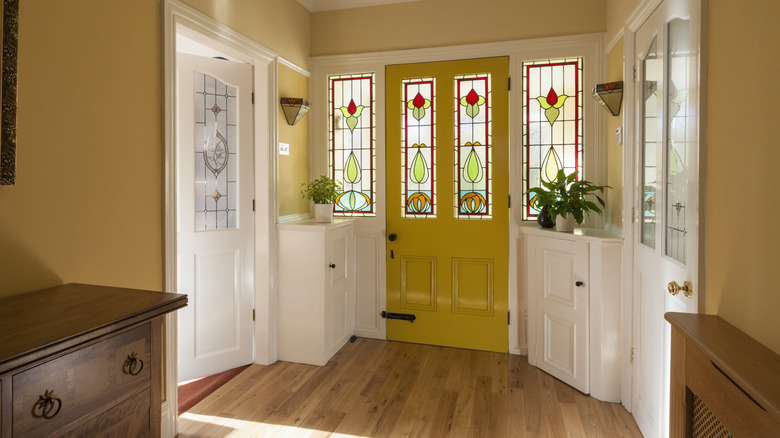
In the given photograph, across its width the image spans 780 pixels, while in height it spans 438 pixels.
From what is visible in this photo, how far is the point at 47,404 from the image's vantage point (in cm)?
112

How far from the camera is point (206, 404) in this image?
8.82 ft

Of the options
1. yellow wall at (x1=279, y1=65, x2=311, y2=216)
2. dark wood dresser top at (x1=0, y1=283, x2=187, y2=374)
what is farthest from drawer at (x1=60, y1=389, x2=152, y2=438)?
yellow wall at (x1=279, y1=65, x2=311, y2=216)

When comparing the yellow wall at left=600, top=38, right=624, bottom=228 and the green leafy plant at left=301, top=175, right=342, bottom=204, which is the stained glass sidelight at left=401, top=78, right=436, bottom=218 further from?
the yellow wall at left=600, top=38, right=624, bottom=228

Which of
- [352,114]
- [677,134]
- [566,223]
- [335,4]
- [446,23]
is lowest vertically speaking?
[566,223]

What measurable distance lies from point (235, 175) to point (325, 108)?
44.1 inches

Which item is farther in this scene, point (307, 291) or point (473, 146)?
point (473, 146)

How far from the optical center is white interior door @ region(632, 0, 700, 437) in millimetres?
1728

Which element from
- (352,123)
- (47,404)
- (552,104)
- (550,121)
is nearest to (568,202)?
(550,121)

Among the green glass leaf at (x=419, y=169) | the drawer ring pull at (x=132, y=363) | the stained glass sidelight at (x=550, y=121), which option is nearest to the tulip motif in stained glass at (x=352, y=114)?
the green glass leaf at (x=419, y=169)

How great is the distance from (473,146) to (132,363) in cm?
284

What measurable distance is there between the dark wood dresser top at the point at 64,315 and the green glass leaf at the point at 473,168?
2533 mm

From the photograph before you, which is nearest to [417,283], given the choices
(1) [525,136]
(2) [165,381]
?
(1) [525,136]

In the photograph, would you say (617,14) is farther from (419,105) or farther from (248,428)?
(248,428)

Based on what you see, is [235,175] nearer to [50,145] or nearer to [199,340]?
[199,340]
